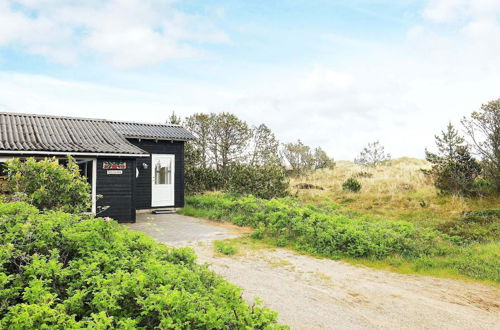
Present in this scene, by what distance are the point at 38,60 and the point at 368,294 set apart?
52.2ft

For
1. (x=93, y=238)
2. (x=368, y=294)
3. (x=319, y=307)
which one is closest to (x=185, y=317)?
(x=93, y=238)

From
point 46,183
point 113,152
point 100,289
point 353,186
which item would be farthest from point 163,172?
point 100,289

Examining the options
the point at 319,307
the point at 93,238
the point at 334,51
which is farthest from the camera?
the point at 334,51

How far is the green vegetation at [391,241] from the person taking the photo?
6570mm

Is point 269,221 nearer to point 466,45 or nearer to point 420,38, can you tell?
point 420,38

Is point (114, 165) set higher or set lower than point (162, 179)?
higher

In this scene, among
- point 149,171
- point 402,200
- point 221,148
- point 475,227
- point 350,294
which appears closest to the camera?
point 350,294

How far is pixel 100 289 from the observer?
8.82 ft

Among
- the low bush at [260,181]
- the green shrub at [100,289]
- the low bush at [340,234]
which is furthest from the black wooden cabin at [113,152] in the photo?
the green shrub at [100,289]

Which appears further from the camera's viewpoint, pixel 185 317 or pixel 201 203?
pixel 201 203

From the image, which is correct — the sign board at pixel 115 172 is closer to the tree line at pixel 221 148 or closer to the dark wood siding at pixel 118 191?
the dark wood siding at pixel 118 191

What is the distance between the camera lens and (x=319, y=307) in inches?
178

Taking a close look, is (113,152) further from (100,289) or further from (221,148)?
(221,148)

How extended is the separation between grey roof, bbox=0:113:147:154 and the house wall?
750 mm
